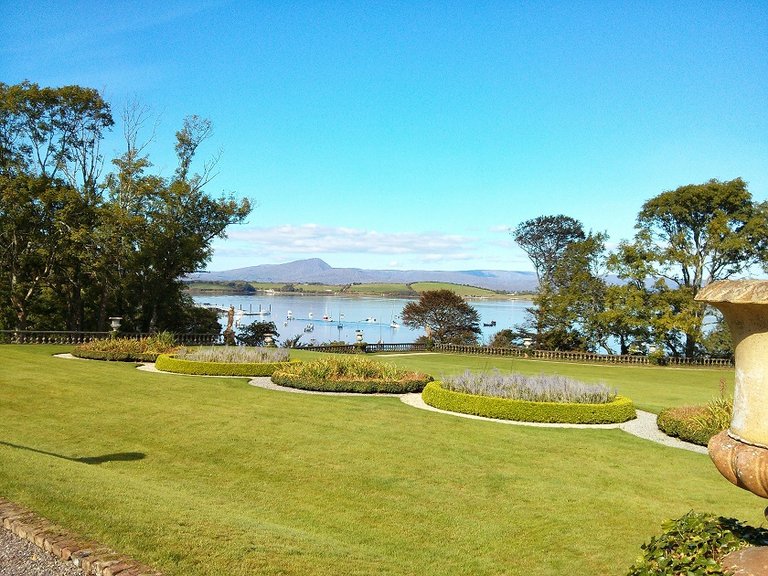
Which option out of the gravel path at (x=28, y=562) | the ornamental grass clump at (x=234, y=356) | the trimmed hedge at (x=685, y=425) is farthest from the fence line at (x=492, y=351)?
the gravel path at (x=28, y=562)

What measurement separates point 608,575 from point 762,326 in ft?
12.1

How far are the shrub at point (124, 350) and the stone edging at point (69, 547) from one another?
1739 cm

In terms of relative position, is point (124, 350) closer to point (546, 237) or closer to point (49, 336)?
point (49, 336)

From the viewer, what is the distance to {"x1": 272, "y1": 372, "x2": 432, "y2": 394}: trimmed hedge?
16.7 metres

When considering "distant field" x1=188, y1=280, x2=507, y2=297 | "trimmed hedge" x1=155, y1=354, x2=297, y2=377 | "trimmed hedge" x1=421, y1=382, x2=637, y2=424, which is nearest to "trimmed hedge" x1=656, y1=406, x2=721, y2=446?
"trimmed hedge" x1=421, y1=382, x2=637, y2=424

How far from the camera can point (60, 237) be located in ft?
104

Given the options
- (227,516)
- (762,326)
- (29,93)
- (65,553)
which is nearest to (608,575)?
(762,326)

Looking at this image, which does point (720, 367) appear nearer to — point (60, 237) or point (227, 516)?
point (227, 516)

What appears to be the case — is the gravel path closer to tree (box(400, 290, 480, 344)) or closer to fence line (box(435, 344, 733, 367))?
fence line (box(435, 344, 733, 367))

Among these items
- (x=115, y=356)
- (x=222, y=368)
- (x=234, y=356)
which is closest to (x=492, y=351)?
(x=234, y=356)

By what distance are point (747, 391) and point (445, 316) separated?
134ft

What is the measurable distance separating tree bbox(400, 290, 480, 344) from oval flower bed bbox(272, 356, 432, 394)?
988 inches

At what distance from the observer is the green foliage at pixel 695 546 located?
3.77 m

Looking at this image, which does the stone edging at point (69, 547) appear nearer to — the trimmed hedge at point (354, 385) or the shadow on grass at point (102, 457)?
the shadow on grass at point (102, 457)
